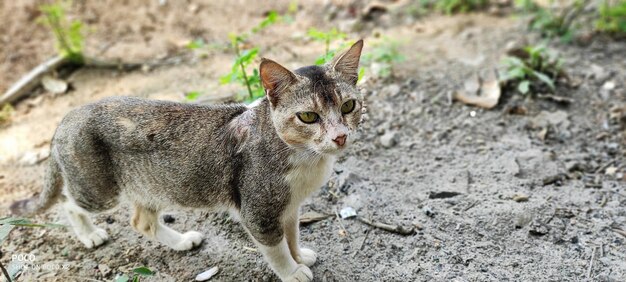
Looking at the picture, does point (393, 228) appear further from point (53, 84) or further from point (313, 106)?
point (53, 84)

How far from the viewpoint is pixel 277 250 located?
3477mm

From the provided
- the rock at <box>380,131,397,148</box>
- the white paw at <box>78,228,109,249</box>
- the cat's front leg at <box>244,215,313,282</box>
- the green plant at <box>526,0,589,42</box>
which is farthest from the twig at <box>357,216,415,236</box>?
the green plant at <box>526,0,589,42</box>

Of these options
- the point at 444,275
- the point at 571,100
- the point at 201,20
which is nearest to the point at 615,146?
the point at 571,100

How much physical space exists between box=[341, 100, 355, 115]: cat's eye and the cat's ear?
177 millimetres

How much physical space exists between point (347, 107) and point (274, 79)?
0.46m

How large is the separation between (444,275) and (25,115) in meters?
4.94

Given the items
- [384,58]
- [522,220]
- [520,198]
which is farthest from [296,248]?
[384,58]

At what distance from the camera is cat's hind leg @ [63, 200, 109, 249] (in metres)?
3.98

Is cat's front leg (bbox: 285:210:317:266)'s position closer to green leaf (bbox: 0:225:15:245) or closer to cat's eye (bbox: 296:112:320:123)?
cat's eye (bbox: 296:112:320:123)

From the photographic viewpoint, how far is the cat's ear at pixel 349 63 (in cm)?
321

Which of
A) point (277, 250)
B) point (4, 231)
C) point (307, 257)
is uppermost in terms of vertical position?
point (4, 231)

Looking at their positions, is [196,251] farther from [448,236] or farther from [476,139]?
[476,139]

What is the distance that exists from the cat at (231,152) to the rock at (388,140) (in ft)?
5.26

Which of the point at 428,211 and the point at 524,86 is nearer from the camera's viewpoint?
the point at 428,211
